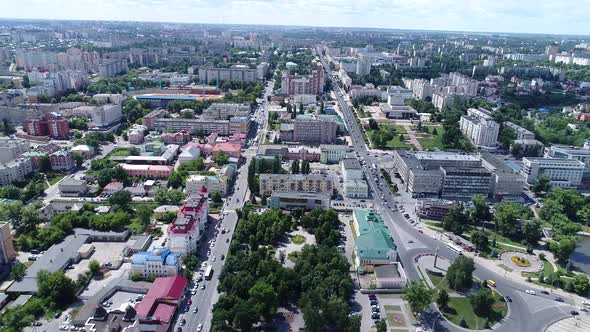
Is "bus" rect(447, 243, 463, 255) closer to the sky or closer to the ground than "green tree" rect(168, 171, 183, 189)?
closer to the ground

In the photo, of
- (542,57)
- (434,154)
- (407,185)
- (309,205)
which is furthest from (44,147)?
(542,57)

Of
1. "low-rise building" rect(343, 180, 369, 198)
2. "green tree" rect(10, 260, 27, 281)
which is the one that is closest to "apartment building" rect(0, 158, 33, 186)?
"green tree" rect(10, 260, 27, 281)

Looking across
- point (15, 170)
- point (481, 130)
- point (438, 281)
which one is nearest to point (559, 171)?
point (481, 130)

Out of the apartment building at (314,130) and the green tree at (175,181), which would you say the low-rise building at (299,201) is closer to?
the green tree at (175,181)

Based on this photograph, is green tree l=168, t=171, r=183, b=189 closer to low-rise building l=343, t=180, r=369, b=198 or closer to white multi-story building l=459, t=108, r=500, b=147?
low-rise building l=343, t=180, r=369, b=198

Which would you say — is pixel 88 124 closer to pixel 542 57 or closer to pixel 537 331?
pixel 537 331
